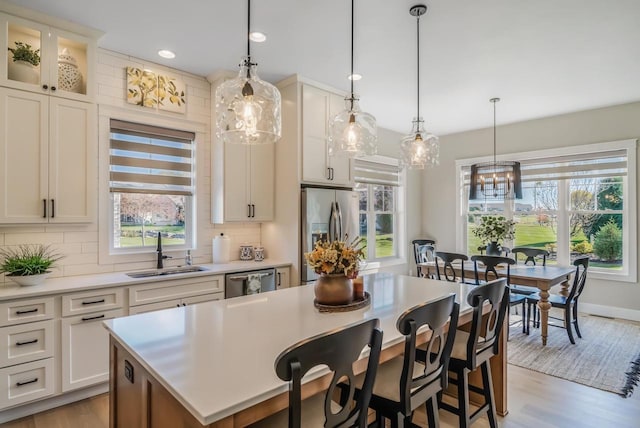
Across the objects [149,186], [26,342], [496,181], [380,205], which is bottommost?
[26,342]

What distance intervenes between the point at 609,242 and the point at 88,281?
20.1 feet

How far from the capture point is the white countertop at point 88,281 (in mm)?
2461

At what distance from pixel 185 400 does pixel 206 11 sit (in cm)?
260

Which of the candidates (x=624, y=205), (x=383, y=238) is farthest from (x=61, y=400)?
(x=624, y=205)

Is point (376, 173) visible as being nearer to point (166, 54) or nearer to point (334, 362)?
point (166, 54)

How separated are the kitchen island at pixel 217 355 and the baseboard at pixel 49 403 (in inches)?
52.6

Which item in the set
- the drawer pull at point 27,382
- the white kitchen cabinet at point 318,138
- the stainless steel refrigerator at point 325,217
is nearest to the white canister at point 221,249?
the stainless steel refrigerator at point 325,217

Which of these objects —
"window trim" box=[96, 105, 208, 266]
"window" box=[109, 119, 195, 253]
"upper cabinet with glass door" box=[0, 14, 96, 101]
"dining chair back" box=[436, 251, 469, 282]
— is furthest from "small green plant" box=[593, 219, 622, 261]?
"upper cabinet with glass door" box=[0, 14, 96, 101]

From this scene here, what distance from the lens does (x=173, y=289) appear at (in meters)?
3.08

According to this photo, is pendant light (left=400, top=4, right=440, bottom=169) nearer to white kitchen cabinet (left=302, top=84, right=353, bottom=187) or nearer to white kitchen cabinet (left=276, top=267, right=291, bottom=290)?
white kitchen cabinet (left=302, top=84, right=353, bottom=187)

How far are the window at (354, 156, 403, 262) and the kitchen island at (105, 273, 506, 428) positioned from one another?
3474 millimetres

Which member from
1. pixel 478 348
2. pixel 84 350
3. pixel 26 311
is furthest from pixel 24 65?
pixel 478 348

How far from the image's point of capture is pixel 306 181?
3918 mm

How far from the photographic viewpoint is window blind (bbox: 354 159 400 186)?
5539 mm
